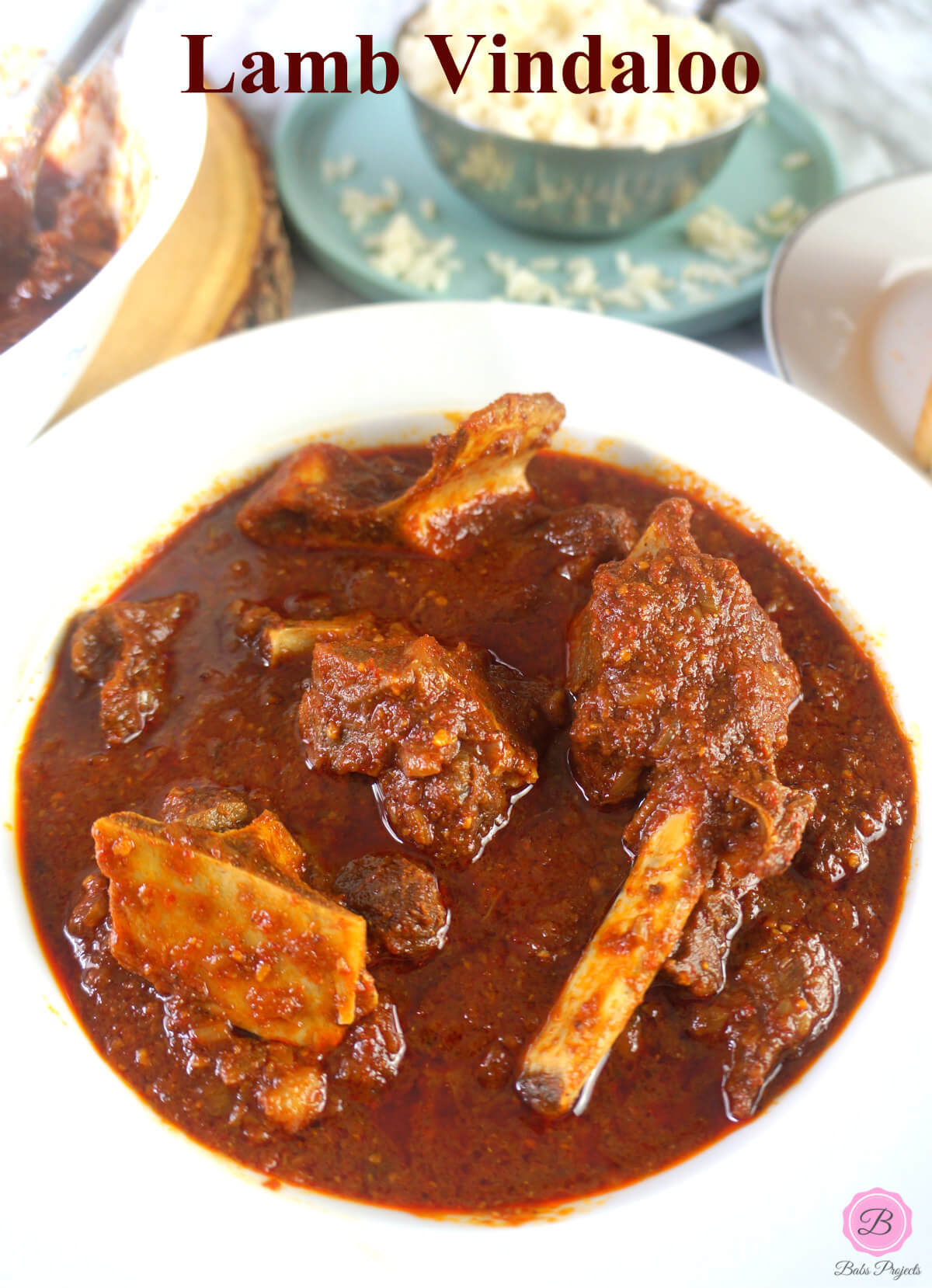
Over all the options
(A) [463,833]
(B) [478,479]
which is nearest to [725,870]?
(A) [463,833]

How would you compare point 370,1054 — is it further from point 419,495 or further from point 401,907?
point 419,495

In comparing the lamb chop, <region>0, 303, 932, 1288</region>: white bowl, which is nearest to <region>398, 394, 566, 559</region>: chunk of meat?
<region>0, 303, 932, 1288</region>: white bowl

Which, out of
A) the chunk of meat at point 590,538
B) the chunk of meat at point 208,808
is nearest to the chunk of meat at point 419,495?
the chunk of meat at point 590,538

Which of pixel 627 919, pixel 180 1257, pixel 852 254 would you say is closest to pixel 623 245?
pixel 852 254

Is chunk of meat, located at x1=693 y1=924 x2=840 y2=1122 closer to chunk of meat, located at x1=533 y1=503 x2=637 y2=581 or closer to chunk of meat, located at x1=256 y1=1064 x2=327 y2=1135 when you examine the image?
chunk of meat, located at x1=256 y1=1064 x2=327 y2=1135

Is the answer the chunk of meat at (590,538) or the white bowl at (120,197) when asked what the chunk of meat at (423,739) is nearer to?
the chunk of meat at (590,538)

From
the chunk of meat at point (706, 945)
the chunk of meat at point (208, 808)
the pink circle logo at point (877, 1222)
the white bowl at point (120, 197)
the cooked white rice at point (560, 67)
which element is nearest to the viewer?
the pink circle logo at point (877, 1222)

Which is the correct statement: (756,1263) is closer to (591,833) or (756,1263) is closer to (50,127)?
(591,833)
